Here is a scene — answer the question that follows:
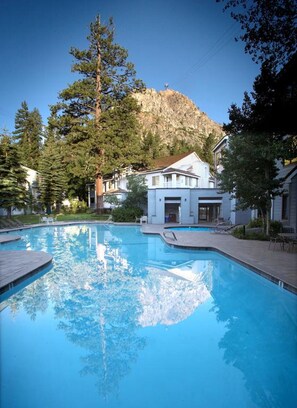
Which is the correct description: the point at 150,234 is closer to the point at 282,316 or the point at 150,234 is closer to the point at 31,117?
the point at 282,316

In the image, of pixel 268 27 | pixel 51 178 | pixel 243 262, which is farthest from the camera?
pixel 51 178

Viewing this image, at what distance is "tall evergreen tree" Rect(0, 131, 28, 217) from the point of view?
24312 mm

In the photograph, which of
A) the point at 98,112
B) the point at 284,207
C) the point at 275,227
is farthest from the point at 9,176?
the point at 284,207

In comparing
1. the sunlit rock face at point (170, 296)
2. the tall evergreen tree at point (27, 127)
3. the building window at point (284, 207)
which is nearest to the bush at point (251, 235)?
the building window at point (284, 207)

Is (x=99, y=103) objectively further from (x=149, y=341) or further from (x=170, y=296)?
(x=149, y=341)

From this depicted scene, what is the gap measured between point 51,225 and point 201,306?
21337mm

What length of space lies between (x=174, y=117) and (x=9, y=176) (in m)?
136

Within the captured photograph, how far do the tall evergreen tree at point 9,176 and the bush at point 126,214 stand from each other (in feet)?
30.7

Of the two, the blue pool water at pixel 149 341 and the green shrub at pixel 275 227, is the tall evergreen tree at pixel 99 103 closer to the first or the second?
the green shrub at pixel 275 227

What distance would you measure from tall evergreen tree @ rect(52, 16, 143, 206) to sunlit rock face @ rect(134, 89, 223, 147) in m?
93.9

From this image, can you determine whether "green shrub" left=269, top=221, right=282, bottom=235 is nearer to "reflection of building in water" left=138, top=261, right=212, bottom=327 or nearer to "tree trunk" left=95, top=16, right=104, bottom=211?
"reflection of building in water" left=138, top=261, right=212, bottom=327

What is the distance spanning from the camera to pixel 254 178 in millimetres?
14625

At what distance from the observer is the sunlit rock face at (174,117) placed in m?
133

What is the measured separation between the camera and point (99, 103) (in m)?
33.3
